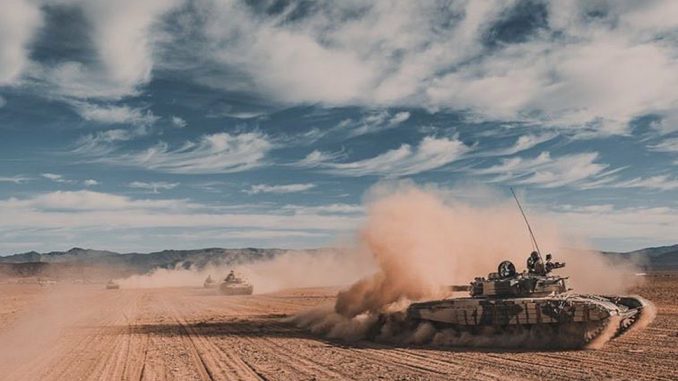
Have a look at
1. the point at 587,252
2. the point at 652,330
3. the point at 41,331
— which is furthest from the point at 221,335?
the point at 587,252

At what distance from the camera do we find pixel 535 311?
17.9 m

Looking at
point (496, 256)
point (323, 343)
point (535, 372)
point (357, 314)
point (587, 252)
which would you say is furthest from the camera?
point (587, 252)

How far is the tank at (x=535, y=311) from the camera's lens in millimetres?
17000

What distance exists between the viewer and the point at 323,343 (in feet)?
64.5

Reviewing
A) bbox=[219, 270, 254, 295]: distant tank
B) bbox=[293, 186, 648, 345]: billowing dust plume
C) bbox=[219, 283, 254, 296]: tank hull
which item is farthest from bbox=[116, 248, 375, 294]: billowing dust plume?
bbox=[293, 186, 648, 345]: billowing dust plume

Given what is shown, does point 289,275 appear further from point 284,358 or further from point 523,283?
point 284,358

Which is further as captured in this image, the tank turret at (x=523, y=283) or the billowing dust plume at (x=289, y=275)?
the billowing dust plume at (x=289, y=275)

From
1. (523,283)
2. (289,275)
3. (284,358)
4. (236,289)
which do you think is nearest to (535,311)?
(523,283)

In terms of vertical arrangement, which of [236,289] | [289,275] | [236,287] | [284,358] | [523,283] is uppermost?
[289,275]

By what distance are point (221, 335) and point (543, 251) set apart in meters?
21.6

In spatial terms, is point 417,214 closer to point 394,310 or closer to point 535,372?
point 394,310

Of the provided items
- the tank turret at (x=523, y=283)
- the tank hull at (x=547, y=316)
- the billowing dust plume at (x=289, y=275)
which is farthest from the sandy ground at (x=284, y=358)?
the billowing dust plume at (x=289, y=275)

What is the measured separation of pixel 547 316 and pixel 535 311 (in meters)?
0.39

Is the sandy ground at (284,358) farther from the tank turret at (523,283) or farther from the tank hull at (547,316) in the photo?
the tank turret at (523,283)
